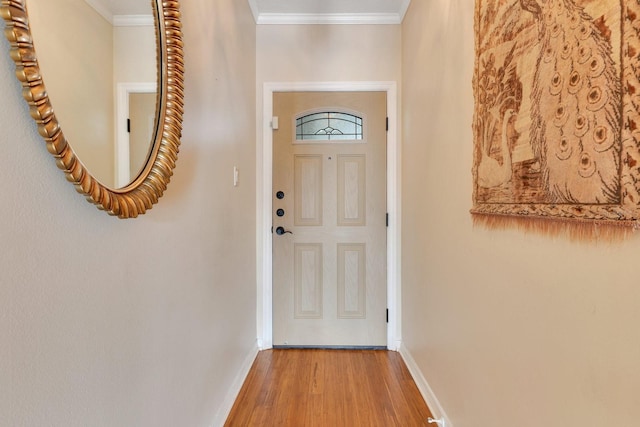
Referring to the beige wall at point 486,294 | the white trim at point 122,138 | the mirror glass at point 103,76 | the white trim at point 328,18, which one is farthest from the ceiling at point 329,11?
the white trim at point 122,138

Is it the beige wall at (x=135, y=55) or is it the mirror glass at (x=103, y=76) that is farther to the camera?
the beige wall at (x=135, y=55)

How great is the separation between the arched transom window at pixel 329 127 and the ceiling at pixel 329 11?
679mm

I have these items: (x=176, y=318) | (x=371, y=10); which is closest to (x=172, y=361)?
(x=176, y=318)

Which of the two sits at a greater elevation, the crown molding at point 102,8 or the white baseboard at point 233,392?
the crown molding at point 102,8

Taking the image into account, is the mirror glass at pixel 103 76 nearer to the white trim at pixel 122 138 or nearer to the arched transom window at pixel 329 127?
the white trim at pixel 122 138

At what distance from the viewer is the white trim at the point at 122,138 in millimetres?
774

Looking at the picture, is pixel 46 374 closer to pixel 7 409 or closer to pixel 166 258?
pixel 7 409

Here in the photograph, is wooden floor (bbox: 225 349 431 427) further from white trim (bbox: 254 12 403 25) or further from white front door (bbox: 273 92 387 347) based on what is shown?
white trim (bbox: 254 12 403 25)

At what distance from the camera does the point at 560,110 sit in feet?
2.54

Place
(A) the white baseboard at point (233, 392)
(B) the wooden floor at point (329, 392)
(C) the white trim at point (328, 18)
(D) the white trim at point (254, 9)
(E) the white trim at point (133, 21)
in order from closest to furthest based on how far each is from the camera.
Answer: (E) the white trim at point (133, 21), (A) the white baseboard at point (233, 392), (B) the wooden floor at point (329, 392), (D) the white trim at point (254, 9), (C) the white trim at point (328, 18)

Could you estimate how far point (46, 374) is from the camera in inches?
23.8

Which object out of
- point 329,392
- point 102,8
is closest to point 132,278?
point 102,8

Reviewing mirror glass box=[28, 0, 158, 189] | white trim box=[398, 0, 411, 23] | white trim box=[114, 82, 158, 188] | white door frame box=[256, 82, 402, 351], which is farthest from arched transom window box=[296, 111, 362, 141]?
white trim box=[114, 82, 158, 188]

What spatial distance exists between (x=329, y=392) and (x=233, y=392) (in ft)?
1.78
